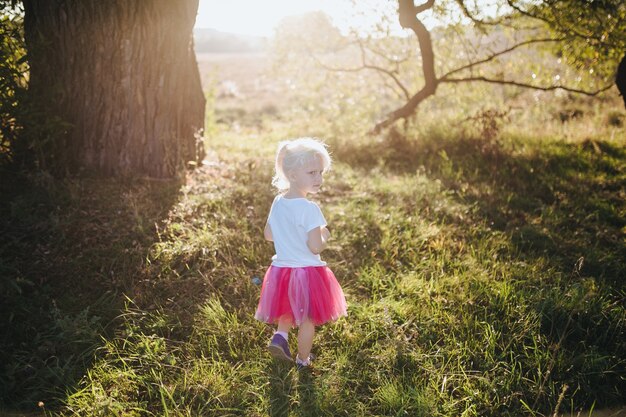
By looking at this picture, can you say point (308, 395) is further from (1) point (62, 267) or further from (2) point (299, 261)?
(1) point (62, 267)

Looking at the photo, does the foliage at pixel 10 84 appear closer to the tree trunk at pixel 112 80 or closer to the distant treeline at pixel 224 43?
the tree trunk at pixel 112 80

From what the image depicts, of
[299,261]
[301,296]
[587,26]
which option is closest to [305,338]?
[301,296]

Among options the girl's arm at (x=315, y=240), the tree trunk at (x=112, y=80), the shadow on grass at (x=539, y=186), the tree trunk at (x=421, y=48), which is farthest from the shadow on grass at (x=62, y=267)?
the tree trunk at (x=421, y=48)

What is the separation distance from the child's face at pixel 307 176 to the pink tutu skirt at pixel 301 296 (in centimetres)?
53

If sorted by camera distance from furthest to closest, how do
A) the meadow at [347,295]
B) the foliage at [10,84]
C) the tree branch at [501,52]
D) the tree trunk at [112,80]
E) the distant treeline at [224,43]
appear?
the distant treeline at [224,43] → the tree branch at [501,52] → the tree trunk at [112,80] → the foliage at [10,84] → the meadow at [347,295]

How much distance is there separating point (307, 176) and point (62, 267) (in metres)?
2.40

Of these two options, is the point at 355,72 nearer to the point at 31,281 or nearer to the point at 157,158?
the point at 157,158

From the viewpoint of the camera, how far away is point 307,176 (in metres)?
2.94

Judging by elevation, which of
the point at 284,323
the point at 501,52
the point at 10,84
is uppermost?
the point at 501,52

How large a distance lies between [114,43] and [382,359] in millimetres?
4252

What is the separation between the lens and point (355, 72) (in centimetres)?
930

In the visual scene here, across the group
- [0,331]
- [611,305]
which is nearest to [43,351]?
[0,331]

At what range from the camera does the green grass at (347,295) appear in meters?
2.84

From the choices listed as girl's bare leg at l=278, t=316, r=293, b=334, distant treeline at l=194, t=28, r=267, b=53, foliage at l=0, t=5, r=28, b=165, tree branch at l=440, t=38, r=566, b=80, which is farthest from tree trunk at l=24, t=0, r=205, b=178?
distant treeline at l=194, t=28, r=267, b=53
